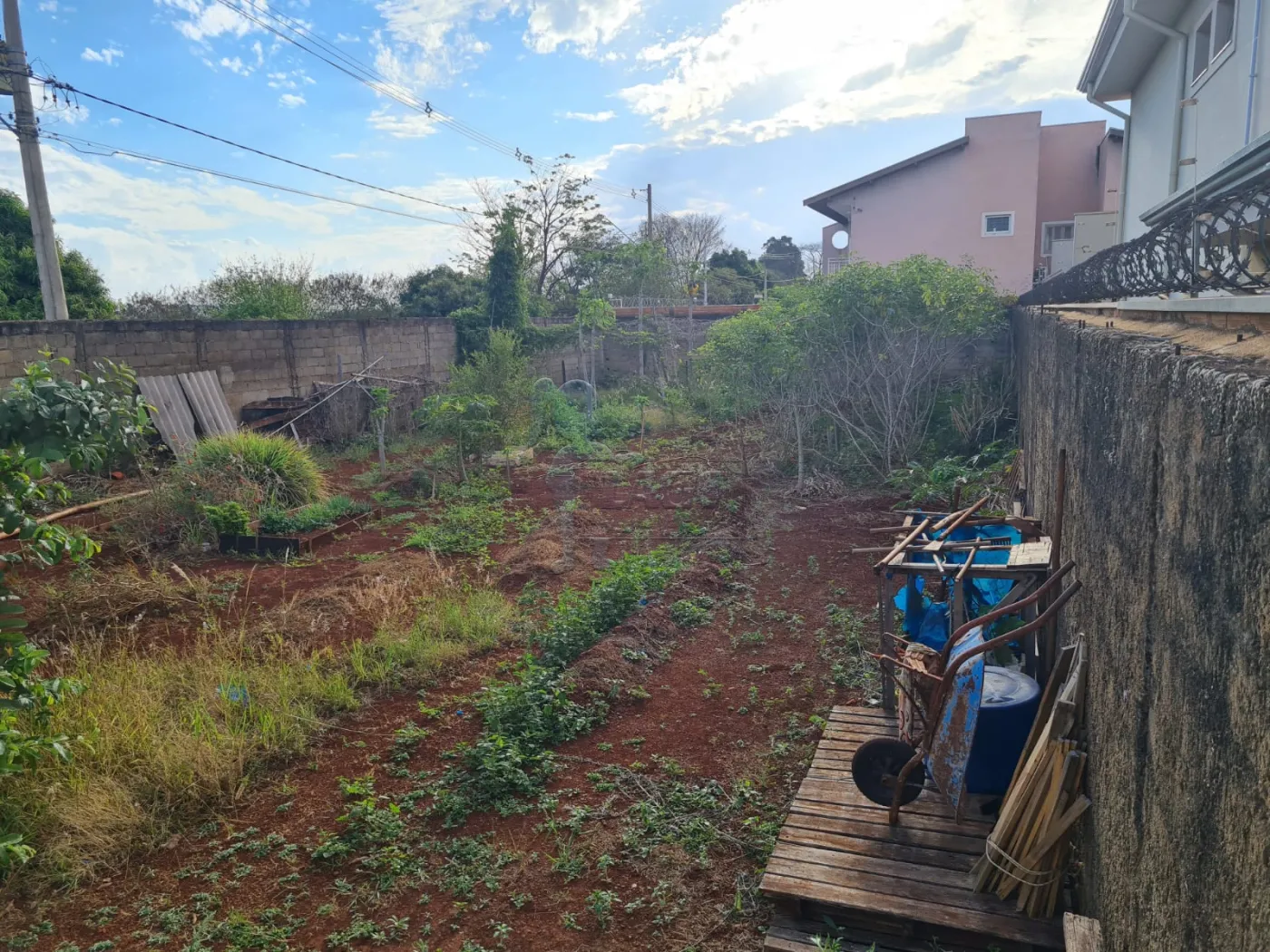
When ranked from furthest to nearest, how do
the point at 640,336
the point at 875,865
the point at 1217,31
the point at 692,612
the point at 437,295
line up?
the point at 437,295
the point at 640,336
the point at 1217,31
the point at 692,612
the point at 875,865

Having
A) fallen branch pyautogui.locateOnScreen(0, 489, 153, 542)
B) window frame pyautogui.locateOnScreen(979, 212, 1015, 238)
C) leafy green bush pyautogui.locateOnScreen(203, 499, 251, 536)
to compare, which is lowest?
leafy green bush pyautogui.locateOnScreen(203, 499, 251, 536)

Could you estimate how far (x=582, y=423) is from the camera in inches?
573

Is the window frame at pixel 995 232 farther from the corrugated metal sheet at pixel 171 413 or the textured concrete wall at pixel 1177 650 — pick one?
the textured concrete wall at pixel 1177 650

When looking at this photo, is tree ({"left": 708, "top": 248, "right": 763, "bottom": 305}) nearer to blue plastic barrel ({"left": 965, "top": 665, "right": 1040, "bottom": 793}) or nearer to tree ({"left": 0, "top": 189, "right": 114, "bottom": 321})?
tree ({"left": 0, "top": 189, "right": 114, "bottom": 321})

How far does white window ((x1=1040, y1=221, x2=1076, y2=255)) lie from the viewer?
1738 centimetres

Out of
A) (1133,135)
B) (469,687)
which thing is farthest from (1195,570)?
(1133,135)

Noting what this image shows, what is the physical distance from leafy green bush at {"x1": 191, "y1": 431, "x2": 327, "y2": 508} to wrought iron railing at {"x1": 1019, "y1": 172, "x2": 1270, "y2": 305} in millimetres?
8170

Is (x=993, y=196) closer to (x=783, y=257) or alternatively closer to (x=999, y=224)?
(x=999, y=224)

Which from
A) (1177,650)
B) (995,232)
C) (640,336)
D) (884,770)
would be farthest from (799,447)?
(995,232)

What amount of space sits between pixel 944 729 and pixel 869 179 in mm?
16843

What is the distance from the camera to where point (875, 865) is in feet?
9.96

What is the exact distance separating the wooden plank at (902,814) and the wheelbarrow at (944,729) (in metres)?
0.05

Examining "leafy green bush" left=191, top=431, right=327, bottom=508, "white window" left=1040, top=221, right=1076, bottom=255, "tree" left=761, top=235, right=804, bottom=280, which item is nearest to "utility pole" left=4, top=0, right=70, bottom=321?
"leafy green bush" left=191, top=431, right=327, bottom=508

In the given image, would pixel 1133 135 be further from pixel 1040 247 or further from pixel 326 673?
pixel 326 673
